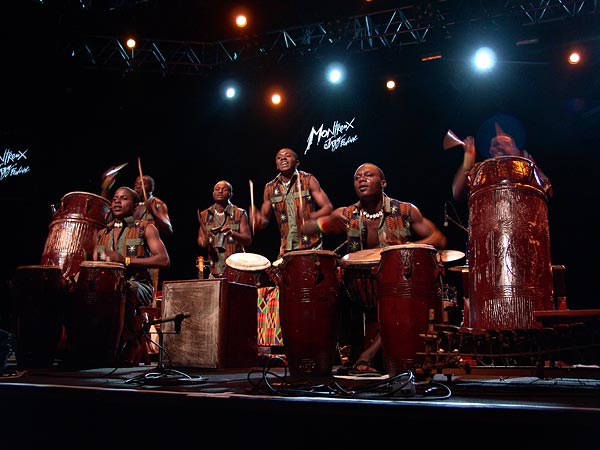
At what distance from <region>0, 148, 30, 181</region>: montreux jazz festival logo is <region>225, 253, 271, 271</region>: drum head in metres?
8.48

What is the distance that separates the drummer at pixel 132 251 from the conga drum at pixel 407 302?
9.61 feet

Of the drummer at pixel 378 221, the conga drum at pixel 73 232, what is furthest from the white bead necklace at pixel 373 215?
the conga drum at pixel 73 232

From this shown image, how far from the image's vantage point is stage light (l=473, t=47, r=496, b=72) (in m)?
9.56

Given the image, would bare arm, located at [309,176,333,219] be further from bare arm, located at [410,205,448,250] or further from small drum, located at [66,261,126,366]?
small drum, located at [66,261,126,366]

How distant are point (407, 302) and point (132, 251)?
11.7 ft

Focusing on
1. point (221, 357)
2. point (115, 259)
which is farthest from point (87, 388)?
point (115, 259)

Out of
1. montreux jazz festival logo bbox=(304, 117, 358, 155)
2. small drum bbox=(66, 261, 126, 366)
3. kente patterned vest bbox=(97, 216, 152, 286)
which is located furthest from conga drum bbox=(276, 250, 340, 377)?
montreux jazz festival logo bbox=(304, 117, 358, 155)

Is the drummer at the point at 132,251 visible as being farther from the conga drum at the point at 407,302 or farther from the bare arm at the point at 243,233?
the conga drum at the point at 407,302

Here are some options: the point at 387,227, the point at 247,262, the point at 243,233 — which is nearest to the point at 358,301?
the point at 387,227

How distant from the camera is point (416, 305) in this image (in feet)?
13.0

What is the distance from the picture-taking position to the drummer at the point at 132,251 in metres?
6.04

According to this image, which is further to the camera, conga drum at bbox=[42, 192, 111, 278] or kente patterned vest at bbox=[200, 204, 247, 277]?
kente patterned vest at bbox=[200, 204, 247, 277]

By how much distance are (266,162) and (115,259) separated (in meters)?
6.64

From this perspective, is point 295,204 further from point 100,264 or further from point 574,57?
point 574,57
